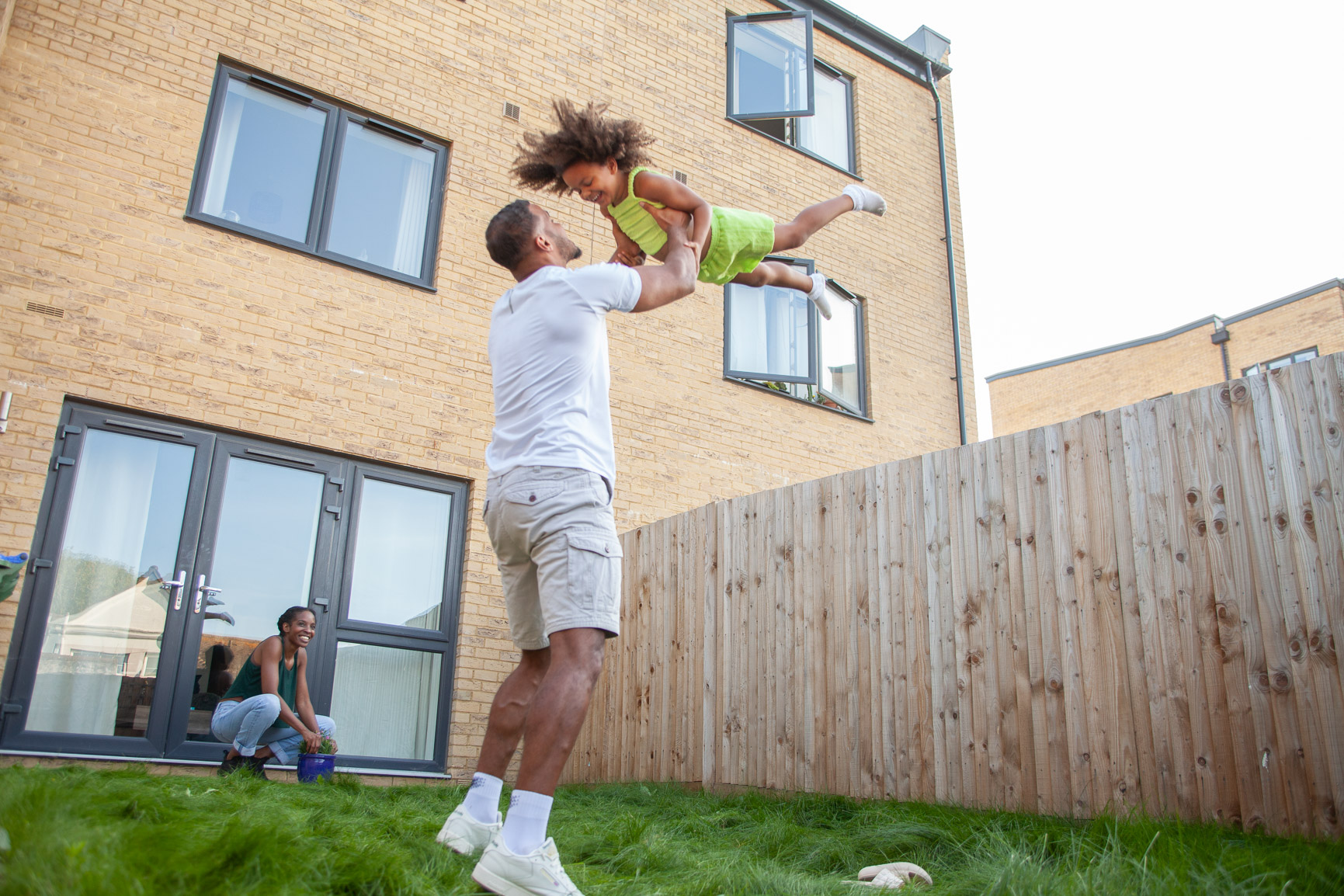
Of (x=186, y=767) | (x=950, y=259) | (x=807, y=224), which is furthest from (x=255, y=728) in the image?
(x=950, y=259)

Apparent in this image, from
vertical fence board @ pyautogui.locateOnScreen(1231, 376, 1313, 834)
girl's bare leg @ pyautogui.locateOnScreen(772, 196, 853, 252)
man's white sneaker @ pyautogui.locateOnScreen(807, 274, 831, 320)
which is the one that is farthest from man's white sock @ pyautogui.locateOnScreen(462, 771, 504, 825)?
man's white sneaker @ pyautogui.locateOnScreen(807, 274, 831, 320)

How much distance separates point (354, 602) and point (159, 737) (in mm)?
1442

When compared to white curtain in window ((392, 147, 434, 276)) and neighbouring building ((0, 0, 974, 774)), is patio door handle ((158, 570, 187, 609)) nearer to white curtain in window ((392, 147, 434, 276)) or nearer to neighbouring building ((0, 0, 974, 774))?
neighbouring building ((0, 0, 974, 774))

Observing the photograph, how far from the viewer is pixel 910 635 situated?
4.80m

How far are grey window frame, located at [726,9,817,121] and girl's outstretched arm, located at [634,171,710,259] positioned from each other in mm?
6083

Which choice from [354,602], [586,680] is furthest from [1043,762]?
[354,602]

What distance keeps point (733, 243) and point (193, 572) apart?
4110 millimetres

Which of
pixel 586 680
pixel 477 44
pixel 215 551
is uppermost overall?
pixel 477 44

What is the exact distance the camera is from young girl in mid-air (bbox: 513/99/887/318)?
13.7ft

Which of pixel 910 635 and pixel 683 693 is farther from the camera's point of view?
pixel 683 693

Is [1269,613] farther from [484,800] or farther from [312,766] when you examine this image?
[312,766]

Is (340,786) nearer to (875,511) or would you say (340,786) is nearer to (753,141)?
(875,511)

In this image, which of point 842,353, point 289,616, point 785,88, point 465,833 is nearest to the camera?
point 465,833

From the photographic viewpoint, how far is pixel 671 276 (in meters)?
3.05
